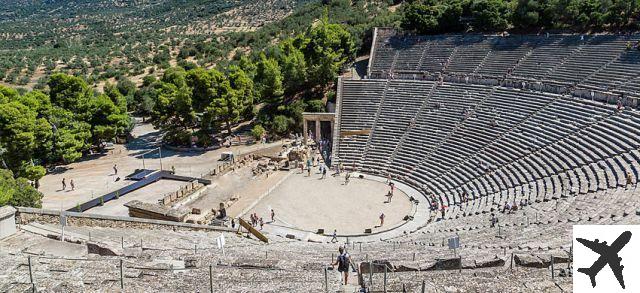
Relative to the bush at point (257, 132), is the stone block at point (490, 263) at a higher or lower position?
higher

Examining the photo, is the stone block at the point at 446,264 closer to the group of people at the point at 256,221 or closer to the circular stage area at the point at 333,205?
the circular stage area at the point at 333,205

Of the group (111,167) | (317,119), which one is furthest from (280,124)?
(111,167)

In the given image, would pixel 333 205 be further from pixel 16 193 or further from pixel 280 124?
pixel 16 193

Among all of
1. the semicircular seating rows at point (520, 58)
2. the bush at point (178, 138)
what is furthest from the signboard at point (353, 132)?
the bush at point (178, 138)

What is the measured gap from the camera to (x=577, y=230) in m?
9.59

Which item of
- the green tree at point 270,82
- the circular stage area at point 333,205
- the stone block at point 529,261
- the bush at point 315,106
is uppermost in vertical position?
the green tree at point 270,82

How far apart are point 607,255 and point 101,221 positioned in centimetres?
1956

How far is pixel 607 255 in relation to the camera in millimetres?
9141

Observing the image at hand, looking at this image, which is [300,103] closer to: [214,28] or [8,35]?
[214,28]

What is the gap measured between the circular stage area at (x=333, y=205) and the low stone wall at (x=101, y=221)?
4662 millimetres

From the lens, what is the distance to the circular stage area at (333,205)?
26.1m

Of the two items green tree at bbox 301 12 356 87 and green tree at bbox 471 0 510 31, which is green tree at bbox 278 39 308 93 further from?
green tree at bbox 471 0 510 31

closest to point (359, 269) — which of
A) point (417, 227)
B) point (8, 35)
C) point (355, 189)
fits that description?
point (417, 227)

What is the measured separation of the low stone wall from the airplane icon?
17137mm
